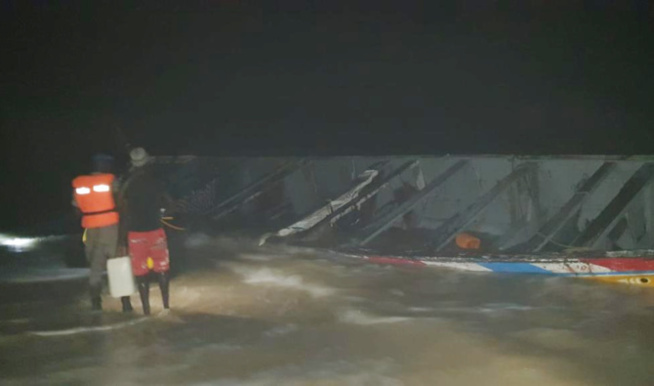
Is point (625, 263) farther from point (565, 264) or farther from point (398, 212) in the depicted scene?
point (398, 212)

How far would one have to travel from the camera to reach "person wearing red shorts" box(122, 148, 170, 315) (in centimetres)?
732

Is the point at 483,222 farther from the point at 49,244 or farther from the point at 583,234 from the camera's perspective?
the point at 49,244

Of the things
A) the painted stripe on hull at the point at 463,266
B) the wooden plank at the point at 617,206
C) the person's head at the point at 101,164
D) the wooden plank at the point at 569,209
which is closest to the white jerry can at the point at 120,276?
the person's head at the point at 101,164

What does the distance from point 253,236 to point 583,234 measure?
5481mm

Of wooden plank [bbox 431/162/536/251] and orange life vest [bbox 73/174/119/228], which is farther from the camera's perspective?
wooden plank [bbox 431/162/536/251]

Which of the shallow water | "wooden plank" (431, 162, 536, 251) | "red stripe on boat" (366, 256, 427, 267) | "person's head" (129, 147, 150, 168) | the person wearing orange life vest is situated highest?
"person's head" (129, 147, 150, 168)

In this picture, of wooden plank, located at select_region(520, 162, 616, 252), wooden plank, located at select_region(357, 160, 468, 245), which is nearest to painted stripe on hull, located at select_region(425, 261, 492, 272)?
wooden plank, located at select_region(520, 162, 616, 252)

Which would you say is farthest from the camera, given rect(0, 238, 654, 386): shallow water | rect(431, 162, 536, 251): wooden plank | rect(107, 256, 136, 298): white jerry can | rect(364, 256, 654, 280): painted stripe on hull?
rect(431, 162, 536, 251): wooden plank

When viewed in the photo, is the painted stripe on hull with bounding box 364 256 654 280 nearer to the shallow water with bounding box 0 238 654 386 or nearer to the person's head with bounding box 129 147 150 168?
the shallow water with bounding box 0 238 654 386

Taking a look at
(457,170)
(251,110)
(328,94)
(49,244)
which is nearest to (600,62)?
(328,94)

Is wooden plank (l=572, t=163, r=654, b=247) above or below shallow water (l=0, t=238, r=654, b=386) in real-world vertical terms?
above

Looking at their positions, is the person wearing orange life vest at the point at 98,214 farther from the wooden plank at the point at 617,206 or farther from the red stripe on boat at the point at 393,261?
the wooden plank at the point at 617,206

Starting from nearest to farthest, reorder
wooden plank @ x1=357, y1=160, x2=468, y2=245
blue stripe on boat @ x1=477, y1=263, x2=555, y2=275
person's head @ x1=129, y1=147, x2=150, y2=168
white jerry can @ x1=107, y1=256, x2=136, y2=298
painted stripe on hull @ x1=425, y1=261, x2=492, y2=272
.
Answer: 1. person's head @ x1=129, y1=147, x2=150, y2=168
2. white jerry can @ x1=107, y1=256, x2=136, y2=298
3. blue stripe on boat @ x1=477, y1=263, x2=555, y2=275
4. painted stripe on hull @ x1=425, y1=261, x2=492, y2=272
5. wooden plank @ x1=357, y1=160, x2=468, y2=245

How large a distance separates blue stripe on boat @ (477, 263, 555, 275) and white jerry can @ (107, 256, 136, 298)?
4.57m
